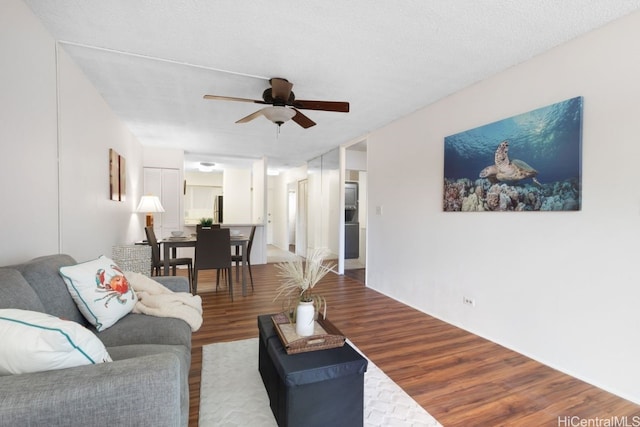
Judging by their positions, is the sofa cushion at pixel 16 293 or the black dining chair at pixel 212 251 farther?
the black dining chair at pixel 212 251

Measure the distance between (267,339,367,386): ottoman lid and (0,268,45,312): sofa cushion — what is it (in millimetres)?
1066

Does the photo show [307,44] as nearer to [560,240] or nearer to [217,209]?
[560,240]

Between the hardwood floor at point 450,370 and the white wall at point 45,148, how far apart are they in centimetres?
134

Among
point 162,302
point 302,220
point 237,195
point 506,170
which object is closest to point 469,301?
point 506,170

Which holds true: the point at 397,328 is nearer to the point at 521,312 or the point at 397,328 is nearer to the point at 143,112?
the point at 521,312

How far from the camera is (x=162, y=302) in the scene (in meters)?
1.83

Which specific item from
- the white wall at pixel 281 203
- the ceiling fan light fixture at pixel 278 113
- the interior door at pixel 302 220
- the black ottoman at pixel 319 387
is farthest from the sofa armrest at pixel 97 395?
the white wall at pixel 281 203

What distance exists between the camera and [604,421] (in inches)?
63.1

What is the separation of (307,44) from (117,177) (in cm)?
292

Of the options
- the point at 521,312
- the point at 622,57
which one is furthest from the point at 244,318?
the point at 622,57

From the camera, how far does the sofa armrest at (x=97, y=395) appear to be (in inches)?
29.1

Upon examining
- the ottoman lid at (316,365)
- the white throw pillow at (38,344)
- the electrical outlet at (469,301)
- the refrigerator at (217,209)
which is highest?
the refrigerator at (217,209)

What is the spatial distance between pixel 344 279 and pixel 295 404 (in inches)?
144

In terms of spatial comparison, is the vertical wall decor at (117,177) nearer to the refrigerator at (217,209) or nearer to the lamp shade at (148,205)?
the lamp shade at (148,205)
